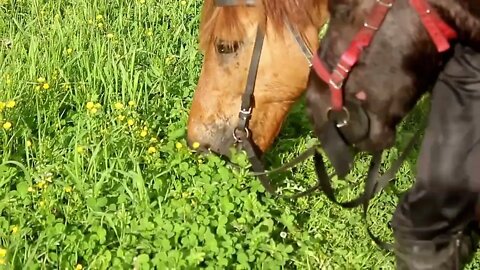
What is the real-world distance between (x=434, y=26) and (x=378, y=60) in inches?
7.2

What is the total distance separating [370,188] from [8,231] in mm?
1395

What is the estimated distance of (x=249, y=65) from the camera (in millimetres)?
3223

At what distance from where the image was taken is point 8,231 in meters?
3.26

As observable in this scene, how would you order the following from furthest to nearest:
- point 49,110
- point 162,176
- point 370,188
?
point 49,110 → point 162,176 → point 370,188

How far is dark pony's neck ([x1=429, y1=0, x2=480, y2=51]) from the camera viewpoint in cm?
235

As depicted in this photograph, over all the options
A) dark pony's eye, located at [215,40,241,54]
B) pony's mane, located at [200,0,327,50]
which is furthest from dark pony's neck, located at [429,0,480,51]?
dark pony's eye, located at [215,40,241,54]

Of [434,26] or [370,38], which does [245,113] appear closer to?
[370,38]

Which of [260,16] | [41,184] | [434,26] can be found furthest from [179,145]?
[434,26]

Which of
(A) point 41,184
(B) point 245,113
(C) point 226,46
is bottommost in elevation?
(A) point 41,184

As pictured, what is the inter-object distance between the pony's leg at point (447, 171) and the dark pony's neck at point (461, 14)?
170 mm

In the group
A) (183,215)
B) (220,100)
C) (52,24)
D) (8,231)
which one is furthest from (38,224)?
(52,24)

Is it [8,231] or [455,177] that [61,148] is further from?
[455,177]

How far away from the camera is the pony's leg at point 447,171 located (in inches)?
105

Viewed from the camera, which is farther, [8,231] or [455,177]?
[8,231]
